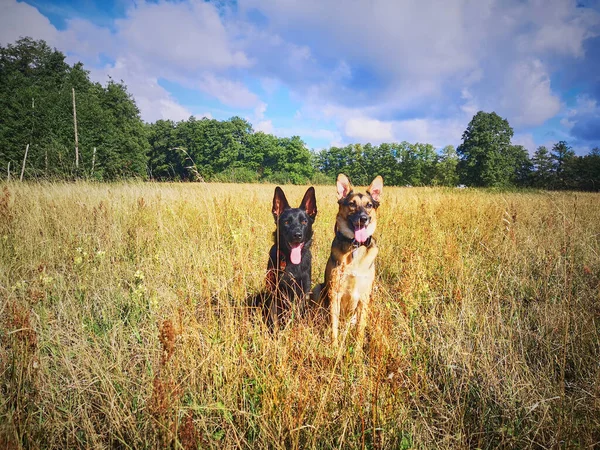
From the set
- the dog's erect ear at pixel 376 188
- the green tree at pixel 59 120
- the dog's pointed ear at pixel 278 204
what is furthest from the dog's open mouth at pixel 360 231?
the green tree at pixel 59 120

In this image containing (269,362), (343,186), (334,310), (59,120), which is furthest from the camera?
(59,120)

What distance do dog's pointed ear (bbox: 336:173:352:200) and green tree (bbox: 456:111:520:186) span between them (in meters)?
42.8

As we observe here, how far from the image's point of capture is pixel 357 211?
122 inches

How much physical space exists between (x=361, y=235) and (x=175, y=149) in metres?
2.48

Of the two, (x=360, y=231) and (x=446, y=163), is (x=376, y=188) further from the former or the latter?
(x=446, y=163)

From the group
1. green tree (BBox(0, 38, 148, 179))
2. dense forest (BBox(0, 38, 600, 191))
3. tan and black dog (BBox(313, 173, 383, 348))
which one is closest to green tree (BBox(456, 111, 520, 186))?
dense forest (BBox(0, 38, 600, 191))

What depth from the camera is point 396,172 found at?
181 feet

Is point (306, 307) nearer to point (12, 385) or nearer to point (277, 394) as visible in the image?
point (277, 394)

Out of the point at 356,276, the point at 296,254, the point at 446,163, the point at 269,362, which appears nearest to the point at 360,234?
the point at 356,276

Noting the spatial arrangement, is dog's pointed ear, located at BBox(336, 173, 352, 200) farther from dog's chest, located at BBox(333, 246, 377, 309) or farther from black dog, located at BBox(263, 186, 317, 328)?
dog's chest, located at BBox(333, 246, 377, 309)

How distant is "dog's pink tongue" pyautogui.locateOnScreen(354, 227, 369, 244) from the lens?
292 cm

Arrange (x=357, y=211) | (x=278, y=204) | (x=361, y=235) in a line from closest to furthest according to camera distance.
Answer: (x=361, y=235)
(x=357, y=211)
(x=278, y=204)

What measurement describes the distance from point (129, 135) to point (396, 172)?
164 feet

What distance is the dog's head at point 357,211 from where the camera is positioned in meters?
2.95
